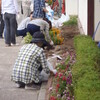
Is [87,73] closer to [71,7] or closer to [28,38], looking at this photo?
[28,38]

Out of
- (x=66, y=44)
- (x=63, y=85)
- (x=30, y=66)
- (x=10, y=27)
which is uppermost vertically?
(x=10, y=27)

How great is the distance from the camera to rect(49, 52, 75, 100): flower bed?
6.14 m

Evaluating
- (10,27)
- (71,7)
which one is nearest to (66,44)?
(10,27)

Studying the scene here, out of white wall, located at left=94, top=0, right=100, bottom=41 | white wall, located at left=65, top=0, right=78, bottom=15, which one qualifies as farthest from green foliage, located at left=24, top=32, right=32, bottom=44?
white wall, located at left=65, top=0, right=78, bottom=15

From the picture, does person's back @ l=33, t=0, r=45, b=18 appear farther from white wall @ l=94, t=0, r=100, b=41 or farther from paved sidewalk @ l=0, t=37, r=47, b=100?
white wall @ l=94, t=0, r=100, b=41

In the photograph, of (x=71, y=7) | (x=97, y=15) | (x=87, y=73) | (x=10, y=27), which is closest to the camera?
(x=87, y=73)

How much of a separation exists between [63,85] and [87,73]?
979 millimetres

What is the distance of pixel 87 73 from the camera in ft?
18.8

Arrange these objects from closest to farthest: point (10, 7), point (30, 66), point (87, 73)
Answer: point (87, 73) < point (30, 66) < point (10, 7)

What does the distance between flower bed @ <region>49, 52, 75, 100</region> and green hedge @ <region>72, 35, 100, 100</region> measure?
0.29 meters

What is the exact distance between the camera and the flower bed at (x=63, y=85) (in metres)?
6.14

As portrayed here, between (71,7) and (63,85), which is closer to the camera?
(63,85)

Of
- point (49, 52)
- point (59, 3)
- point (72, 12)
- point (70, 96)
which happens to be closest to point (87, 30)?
point (49, 52)

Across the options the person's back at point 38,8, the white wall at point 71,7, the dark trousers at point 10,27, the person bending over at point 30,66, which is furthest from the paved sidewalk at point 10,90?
the white wall at point 71,7
